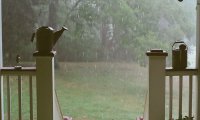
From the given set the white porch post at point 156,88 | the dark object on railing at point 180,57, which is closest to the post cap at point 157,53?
the white porch post at point 156,88

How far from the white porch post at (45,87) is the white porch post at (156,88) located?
2.75 ft

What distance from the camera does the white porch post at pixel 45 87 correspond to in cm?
293

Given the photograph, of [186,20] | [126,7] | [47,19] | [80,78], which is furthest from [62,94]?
[186,20]

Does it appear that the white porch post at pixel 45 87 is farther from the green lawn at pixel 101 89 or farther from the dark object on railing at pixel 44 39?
the green lawn at pixel 101 89

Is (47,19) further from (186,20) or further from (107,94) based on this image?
(186,20)

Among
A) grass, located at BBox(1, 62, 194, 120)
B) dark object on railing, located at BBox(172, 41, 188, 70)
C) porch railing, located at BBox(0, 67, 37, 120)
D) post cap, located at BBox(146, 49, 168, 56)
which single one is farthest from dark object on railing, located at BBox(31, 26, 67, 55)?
dark object on railing, located at BBox(172, 41, 188, 70)

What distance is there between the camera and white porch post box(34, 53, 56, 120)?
293 centimetres

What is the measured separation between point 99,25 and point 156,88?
784mm

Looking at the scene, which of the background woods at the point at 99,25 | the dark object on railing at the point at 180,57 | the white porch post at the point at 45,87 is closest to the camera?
the white porch post at the point at 45,87

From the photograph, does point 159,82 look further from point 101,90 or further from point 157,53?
point 101,90

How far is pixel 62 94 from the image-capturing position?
3.23 m

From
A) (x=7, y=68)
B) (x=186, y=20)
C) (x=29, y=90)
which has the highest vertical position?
(x=186, y=20)

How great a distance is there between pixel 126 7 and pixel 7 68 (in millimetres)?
1208

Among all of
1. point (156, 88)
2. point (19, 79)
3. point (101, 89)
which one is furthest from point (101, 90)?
point (19, 79)
